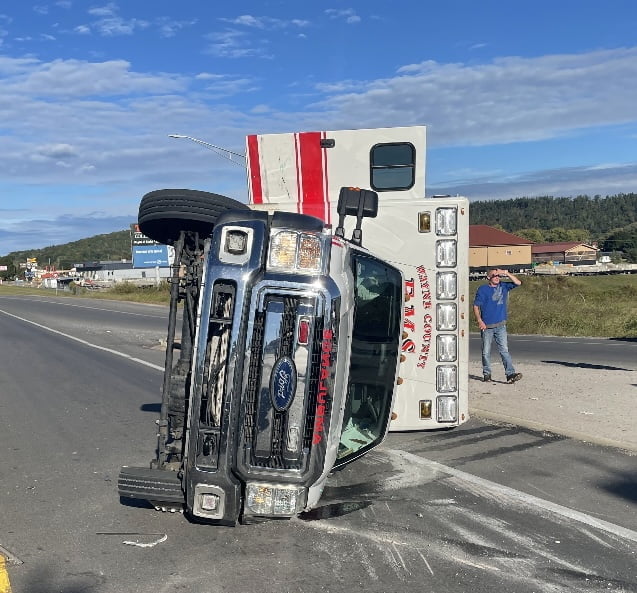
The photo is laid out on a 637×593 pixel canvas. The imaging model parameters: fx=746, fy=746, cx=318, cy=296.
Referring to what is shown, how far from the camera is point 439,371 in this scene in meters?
7.17

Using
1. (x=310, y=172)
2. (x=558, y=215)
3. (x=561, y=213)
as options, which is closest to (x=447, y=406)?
(x=310, y=172)

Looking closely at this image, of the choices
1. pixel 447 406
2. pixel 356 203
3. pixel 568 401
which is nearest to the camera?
pixel 356 203

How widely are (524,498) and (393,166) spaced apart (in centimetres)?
332

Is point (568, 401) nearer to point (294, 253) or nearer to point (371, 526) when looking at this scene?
point (371, 526)

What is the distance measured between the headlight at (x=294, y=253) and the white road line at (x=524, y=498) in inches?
106

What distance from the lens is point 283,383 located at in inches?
170

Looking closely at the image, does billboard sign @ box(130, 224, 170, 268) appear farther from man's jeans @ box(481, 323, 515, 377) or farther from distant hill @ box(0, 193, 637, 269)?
distant hill @ box(0, 193, 637, 269)

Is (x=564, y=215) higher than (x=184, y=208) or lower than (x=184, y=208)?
higher

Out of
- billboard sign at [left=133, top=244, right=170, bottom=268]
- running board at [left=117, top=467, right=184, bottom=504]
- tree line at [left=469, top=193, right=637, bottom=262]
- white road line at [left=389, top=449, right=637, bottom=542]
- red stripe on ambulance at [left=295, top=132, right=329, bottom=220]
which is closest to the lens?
running board at [left=117, top=467, right=184, bottom=504]

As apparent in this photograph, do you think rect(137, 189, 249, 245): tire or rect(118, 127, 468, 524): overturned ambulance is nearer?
rect(118, 127, 468, 524): overturned ambulance

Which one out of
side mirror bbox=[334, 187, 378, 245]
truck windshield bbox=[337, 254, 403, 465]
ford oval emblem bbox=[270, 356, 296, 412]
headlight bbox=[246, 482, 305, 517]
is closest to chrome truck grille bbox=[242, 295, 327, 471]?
ford oval emblem bbox=[270, 356, 296, 412]

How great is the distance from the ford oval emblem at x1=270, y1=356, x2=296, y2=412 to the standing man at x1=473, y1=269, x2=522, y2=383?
7.31 m

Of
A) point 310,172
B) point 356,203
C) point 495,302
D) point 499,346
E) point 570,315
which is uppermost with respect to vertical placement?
point 310,172

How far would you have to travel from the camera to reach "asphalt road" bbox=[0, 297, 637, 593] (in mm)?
4301
